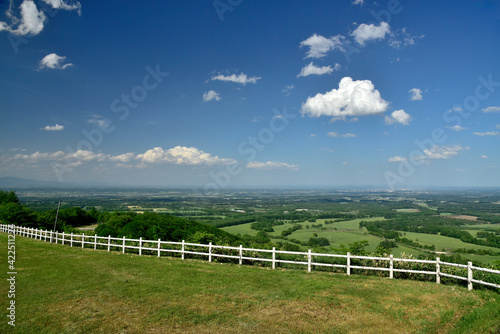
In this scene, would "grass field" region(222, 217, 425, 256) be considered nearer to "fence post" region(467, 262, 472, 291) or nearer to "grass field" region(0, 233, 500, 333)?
"fence post" region(467, 262, 472, 291)

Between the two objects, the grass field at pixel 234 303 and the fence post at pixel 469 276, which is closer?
the grass field at pixel 234 303

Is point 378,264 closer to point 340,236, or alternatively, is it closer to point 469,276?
point 469,276

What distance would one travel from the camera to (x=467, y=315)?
24.1 ft

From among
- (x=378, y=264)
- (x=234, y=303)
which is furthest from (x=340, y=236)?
(x=234, y=303)

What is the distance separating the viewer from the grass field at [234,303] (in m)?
6.70

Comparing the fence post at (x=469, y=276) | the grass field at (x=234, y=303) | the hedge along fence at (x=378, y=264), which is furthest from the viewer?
the hedge along fence at (x=378, y=264)

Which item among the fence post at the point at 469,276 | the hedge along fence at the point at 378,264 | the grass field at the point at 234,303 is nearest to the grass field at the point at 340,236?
the hedge along fence at the point at 378,264

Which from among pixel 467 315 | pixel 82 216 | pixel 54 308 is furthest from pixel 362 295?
pixel 82 216

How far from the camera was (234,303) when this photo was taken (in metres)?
8.26

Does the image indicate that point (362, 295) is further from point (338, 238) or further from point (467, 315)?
point (338, 238)

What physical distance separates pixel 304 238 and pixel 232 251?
35.4 meters

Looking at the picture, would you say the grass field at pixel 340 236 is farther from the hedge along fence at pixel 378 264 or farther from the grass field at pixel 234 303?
the grass field at pixel 234 303

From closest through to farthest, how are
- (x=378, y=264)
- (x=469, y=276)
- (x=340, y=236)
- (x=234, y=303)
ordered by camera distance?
1. (x=234, y=303)
2. (x=469, y=276)
3. (x=378, y=264)
4. (x=340, y=236)

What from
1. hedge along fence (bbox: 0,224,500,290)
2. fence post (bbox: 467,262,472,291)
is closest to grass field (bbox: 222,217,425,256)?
hedge along fence (bbox: 0,224,500,290)
